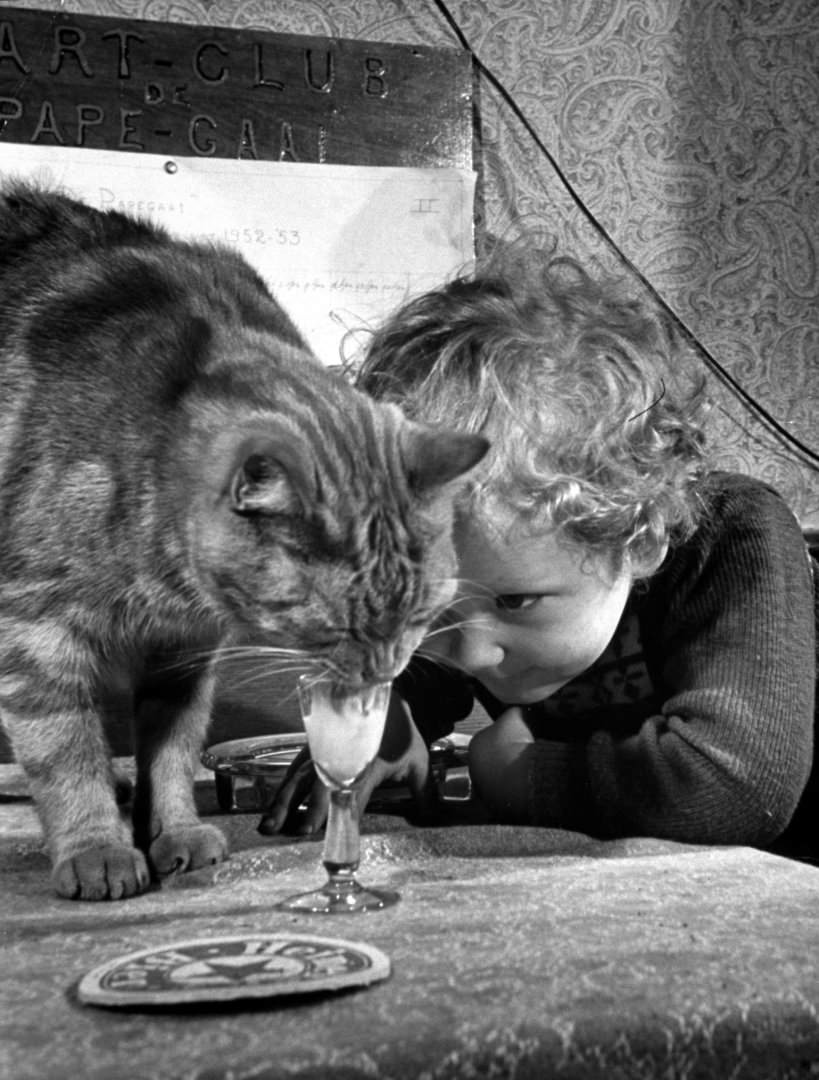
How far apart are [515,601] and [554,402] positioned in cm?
18

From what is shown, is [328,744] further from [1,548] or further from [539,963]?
[1,548]

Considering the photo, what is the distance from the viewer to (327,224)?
2033 millimetres

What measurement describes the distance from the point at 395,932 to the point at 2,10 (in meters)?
1.71

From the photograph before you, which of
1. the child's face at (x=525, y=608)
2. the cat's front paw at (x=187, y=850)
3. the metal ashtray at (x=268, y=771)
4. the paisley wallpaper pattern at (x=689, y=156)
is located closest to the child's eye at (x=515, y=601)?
the child's face at (x=525, y=608)

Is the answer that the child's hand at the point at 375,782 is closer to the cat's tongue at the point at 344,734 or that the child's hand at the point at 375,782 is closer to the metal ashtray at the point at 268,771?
the metal ashtray at the point at 268,771

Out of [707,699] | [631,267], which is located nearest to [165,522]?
[707,699]

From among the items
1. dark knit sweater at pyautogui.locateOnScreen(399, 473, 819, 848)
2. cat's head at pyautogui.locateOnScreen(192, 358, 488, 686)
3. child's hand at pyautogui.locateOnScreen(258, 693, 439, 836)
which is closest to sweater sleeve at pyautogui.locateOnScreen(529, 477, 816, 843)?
dark knit sweater at pyautogui.locateOnScreen(399, 473, 819, 848)

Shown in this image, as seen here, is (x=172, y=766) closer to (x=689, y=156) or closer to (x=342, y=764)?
(x=342, y=764)

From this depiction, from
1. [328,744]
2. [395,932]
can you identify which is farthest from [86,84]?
[395,932]

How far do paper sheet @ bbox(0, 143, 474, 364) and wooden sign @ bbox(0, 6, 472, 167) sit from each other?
28 millimetres

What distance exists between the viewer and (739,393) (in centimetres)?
218

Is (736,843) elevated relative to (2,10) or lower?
lower

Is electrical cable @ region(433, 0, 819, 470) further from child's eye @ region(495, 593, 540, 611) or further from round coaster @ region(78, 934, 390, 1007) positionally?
round coaster @ region(78, 934, 390, 1007)

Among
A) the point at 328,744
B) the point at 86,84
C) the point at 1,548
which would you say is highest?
the point at 86,84
